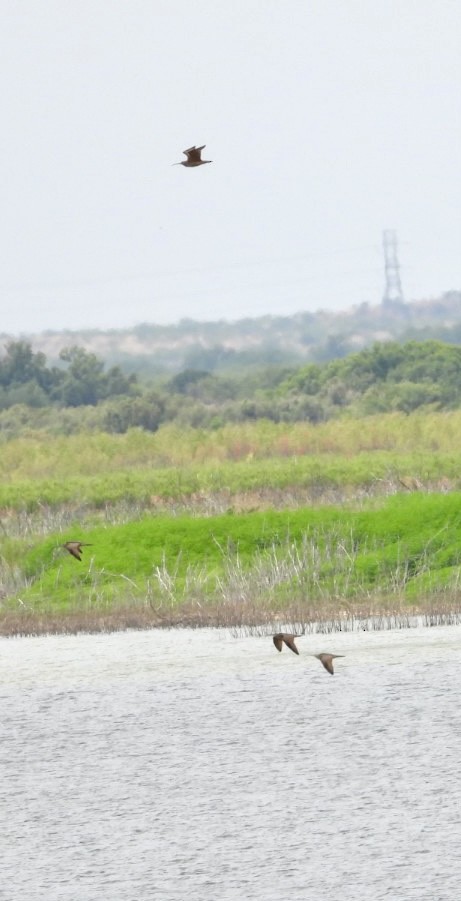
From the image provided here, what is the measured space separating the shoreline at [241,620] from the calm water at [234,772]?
81 cm

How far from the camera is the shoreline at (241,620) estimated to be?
1702cm

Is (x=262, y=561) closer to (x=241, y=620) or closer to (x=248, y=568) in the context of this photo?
(x=248, y=568)

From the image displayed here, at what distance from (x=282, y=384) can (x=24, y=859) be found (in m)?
55.2

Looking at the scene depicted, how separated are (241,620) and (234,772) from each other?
22.1 feet

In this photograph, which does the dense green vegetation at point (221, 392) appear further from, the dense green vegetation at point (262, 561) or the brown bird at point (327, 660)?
the brown bird at point (327, 660)

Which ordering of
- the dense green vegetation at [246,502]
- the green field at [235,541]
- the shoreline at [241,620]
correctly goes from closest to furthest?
the shoreline at [241,620]
the green field at [235,541]
the dense green vegetation at [246,502]

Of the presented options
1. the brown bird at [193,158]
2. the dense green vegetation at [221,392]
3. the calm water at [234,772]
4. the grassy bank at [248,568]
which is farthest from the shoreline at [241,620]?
the dense green vegetation at [221,392]

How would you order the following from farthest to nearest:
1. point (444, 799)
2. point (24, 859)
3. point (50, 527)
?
point (50, 527)
point (444, 799)
point (24, 859)

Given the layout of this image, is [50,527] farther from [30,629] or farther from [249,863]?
[249,863]

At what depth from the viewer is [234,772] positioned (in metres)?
10.6

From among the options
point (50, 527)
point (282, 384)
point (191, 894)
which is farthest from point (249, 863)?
point (282, 384)

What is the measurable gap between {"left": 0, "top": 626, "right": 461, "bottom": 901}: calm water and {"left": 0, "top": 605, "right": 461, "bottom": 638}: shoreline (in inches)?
31.9

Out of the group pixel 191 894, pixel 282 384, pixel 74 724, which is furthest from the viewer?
pixel 282 384

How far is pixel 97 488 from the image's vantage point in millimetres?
32562
